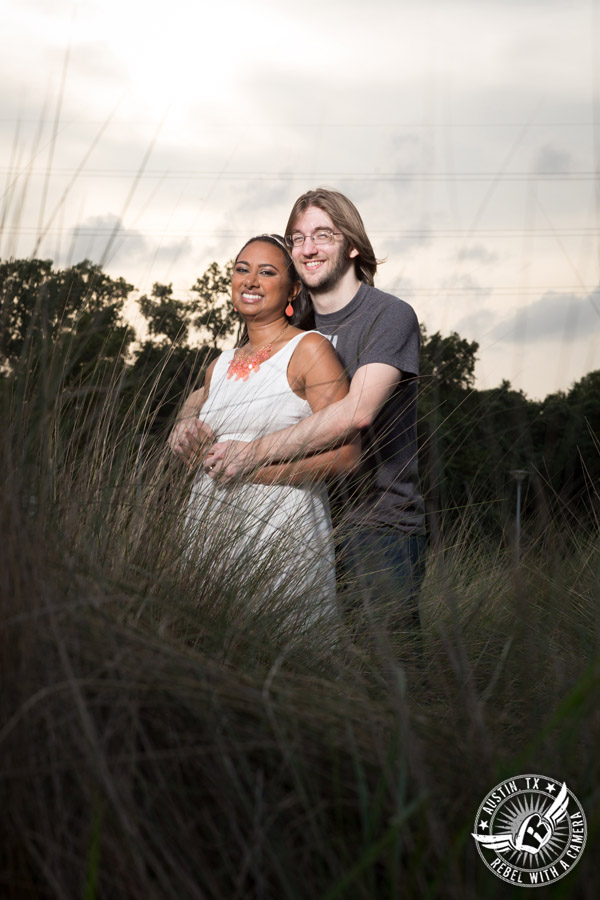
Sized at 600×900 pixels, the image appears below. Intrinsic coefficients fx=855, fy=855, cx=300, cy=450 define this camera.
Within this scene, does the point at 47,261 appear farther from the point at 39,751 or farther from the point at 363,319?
the point at 363,319

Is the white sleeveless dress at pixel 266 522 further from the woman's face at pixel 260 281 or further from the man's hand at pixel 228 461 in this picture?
the woman's face at pixel 260 281

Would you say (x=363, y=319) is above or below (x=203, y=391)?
above

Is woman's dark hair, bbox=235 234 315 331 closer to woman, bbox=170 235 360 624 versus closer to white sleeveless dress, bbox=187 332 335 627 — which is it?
woman, bbox=170 235 360 624

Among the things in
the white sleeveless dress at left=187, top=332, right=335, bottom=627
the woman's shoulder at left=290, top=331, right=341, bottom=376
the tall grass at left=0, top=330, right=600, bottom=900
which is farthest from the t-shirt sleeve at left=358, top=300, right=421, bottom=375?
the tall grass at left=0, top=330, right=600, bottom=900

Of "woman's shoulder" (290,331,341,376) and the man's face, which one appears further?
the man's face

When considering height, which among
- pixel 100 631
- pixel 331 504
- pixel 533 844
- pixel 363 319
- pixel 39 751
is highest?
pixel 363 319

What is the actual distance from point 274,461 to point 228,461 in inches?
7.6

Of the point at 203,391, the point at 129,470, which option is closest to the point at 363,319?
the point at 203,391

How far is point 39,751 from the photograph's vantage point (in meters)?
1.15

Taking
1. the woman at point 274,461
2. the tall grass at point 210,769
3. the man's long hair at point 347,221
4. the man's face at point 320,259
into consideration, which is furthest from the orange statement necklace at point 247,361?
the tall grass at point 210,769

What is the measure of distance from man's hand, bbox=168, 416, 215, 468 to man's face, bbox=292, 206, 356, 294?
1077 mm

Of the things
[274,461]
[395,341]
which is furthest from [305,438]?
[395,341]

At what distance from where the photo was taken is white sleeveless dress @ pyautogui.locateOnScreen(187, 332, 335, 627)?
232 cm

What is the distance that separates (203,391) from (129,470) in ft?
1.68
